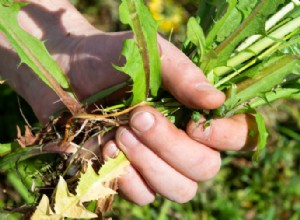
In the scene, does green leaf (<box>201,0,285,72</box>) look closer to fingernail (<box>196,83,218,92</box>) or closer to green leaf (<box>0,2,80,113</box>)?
fingernail (<box>196,83,218,92</box>)

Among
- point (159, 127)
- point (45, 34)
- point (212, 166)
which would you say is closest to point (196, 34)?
point (159, 127)

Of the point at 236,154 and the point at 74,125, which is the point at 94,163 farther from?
the point at 236,154

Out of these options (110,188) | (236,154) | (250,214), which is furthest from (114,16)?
(110,188)

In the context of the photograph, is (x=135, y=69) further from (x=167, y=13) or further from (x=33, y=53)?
(x=167, y=13)

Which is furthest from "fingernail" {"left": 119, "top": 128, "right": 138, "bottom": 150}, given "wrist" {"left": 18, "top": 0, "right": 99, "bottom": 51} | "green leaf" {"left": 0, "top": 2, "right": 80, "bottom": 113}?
"wrist" {"left": 18, "top": 0, "right": 99, "bottom": 51}

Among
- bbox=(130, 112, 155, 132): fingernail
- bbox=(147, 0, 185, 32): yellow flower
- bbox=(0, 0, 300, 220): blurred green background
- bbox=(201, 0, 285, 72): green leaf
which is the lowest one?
bbox=(0, 0, 300, 220): blurred green background

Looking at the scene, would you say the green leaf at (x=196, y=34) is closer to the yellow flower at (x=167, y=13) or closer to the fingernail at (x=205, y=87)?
the fingernail at (x=205, y=87)

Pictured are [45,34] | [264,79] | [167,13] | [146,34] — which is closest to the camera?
[146,34]
